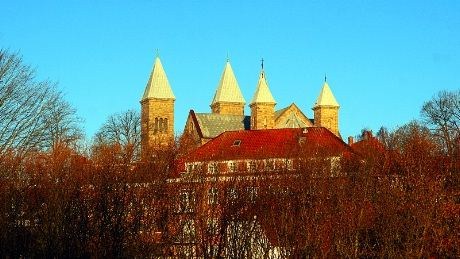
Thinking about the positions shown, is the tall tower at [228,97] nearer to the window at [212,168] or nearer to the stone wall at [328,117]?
the stone wall at [328,117]

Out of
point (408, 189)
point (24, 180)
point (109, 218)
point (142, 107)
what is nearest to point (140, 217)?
point (109, 218)

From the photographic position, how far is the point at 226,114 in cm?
9544

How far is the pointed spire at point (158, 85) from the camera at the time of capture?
307ft

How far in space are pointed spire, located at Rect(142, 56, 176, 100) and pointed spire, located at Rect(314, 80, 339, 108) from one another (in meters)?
19.2

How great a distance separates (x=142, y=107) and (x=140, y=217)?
76.1 metres

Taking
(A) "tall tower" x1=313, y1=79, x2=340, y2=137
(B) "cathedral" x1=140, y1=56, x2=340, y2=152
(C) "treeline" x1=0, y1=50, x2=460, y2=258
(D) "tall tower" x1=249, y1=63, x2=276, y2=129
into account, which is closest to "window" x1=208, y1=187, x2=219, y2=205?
(C) "treeline" x1=0, y1=50, x2=460, y2=258

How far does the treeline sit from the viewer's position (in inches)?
730

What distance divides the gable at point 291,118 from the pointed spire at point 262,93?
1.98 metres

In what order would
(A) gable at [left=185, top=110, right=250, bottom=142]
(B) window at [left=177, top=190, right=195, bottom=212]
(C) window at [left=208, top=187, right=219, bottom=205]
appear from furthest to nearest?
1. (A) gable at [left=185, top=110, right=250, bottom=142]
2. (B) window at [left=177, top=190, right=195, bottom=212]
3. (C) window at [left=208, top=187, right=219, bottom=205]

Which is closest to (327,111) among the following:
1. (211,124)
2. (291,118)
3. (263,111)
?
(291,118)

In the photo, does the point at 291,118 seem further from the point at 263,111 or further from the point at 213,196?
the point at 213,196

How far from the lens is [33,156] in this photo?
2372 cm

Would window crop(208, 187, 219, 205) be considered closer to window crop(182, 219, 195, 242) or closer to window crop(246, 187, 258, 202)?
window crop(182, 219, 195, 242)

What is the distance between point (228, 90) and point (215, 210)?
82.2m
